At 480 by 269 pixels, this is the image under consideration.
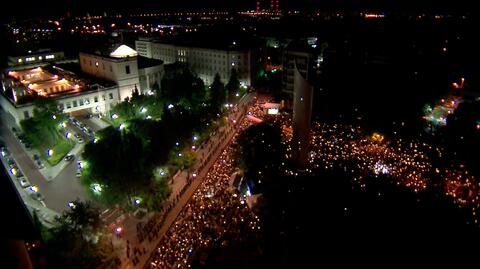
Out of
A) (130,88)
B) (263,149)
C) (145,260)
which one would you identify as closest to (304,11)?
(130,88)

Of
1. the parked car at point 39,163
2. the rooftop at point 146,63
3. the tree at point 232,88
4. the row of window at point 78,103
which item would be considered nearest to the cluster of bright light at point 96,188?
the parked car at point 39,163

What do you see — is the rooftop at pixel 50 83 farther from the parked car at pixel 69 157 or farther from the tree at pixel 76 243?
the tree at pixel 76 243

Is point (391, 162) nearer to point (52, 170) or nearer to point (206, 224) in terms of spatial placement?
point (206, 224)

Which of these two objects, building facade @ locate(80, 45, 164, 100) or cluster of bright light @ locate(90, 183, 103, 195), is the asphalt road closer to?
cluster of bright light @ locate(90, 183, 103, 195)

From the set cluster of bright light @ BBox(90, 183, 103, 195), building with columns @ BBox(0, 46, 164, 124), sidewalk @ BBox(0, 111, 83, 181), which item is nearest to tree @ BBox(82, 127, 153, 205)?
cluster of bright light @ BBox(90, 183, 103, 195)

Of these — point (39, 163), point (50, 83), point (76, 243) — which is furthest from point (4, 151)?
point (76, 243)

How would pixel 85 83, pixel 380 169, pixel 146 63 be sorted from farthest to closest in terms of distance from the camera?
pixel 146 63 < pixel 85 83 < pixel 380 169
